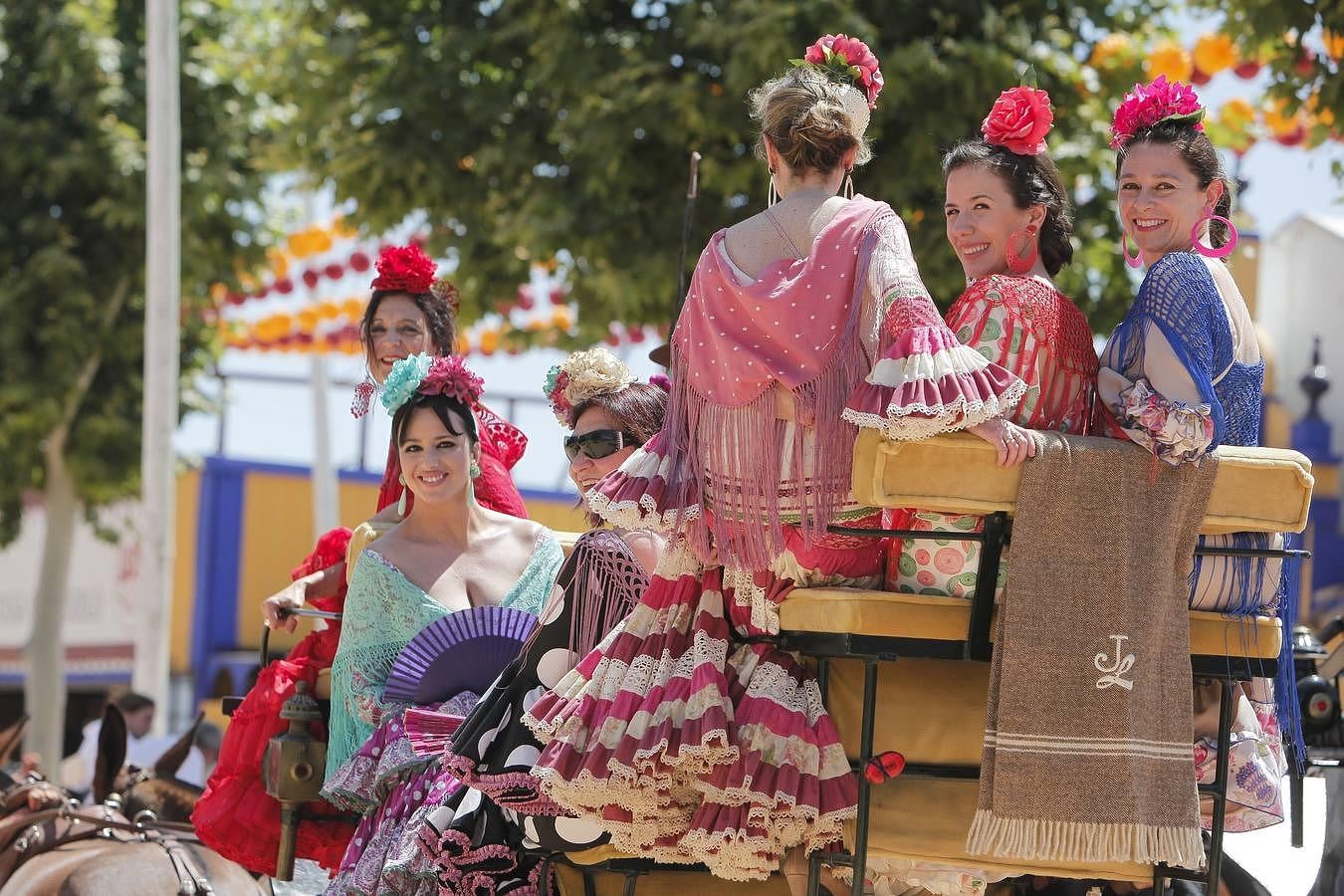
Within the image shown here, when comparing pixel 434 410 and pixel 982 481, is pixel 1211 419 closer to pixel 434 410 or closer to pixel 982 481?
pixel 982 481

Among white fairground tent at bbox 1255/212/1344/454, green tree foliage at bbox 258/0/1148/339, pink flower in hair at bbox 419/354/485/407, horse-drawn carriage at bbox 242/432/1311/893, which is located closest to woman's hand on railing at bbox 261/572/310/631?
pink flower in hair at bbox 419/354/485/407

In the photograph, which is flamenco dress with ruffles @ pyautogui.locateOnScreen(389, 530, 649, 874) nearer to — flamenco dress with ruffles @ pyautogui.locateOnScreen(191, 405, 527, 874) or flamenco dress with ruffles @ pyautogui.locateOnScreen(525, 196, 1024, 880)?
flamenco dress with ruffles @ pyautogui.locateOnScreen(525, 196, 1024, 880)

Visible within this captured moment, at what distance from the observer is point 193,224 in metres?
13.9

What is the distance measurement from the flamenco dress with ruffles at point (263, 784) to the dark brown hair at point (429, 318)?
0.62 metres

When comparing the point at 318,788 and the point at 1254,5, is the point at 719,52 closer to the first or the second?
the point at 1254,5

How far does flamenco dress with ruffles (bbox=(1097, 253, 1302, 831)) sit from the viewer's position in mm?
3453

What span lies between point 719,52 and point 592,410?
428 centimetres

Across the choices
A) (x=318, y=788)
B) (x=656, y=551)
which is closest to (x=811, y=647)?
(x=656, y=551)

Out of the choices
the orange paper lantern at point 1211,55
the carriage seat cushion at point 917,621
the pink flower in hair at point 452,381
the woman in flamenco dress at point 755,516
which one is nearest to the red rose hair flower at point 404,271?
the pink flower in hair at point 452,381

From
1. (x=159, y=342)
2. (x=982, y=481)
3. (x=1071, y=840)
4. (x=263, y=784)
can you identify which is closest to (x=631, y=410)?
(x=263, y=784)

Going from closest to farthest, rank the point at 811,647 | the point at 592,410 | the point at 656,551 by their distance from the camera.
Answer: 1. the point at 811,647
2. the point at 656,551
3. the point at 592,410

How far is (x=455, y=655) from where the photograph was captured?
476 centimetres

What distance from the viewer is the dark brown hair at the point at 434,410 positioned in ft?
17.0

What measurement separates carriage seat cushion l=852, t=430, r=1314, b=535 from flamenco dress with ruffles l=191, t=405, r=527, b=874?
234 cm
